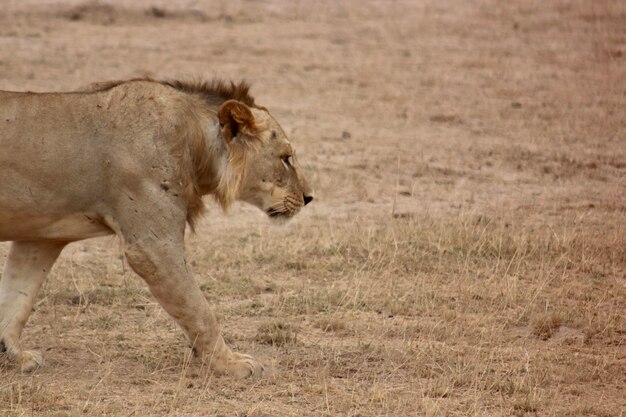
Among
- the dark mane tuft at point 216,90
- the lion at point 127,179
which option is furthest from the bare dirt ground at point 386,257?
the dark mane tuft at point 216,90

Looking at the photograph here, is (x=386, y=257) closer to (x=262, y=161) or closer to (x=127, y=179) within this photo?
(x=262, y=161)

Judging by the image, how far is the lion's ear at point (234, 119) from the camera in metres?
5.41

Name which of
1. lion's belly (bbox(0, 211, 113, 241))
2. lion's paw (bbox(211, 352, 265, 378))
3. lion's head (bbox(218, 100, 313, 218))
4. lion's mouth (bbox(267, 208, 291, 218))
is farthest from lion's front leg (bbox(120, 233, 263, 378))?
lion's mouth (bbox(267, 208, 291, 218))

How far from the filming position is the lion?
5125 mm

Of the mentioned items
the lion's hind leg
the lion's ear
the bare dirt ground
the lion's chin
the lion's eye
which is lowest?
the bare dirt ground

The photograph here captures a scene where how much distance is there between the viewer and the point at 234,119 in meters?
5.47

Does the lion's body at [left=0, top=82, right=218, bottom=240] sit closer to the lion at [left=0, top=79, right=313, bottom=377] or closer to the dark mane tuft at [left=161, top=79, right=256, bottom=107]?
the lion at [left=0, top=79, right=313, bottom=377]

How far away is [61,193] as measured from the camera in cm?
513

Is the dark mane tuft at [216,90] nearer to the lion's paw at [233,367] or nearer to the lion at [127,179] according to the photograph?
the lion at [127,179]

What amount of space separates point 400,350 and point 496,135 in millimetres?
6105

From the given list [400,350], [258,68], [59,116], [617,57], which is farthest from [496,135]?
[59,116]

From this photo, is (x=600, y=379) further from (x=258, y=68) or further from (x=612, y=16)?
(x=612, y=16)

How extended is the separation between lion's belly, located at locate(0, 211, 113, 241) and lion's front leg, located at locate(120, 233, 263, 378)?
0.21 meters

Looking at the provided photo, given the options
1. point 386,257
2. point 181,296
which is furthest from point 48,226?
point 386,257
